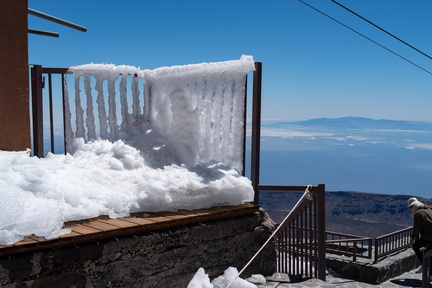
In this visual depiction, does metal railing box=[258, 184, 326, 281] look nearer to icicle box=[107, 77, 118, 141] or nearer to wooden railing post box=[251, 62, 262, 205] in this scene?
wooden railing post box=[251, 62, 262, 205]

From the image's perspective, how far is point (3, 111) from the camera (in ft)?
16.9

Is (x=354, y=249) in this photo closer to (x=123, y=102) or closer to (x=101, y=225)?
(x=123, y=102)

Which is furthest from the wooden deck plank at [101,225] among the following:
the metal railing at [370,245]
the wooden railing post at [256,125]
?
the metal railing at [370,245]

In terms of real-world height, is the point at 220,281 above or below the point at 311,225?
below

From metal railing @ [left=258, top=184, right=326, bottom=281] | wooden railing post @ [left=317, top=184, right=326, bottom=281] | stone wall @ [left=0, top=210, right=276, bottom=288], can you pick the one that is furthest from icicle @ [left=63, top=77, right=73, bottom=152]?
wooden railing post @ [left=317, top=184, right=326, bottom=281]

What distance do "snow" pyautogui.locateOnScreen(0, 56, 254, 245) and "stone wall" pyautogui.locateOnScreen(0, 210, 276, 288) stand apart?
0.76 feet

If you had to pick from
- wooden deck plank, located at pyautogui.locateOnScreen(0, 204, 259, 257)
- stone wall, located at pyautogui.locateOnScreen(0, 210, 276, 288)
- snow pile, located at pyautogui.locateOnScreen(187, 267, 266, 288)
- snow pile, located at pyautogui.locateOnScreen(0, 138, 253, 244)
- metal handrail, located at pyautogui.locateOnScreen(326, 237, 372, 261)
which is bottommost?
metal handrail, located at pyautogui.locateOnScreen(326, 237, 372, 261)

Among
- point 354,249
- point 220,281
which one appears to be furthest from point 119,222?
point 354,249

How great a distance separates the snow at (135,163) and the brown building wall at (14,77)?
1.12 feet

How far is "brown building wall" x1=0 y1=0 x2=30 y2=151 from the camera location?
513cm

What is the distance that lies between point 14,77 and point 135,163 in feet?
6.16

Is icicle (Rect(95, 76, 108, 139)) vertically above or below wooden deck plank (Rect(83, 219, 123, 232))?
above

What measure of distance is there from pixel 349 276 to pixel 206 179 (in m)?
5.95

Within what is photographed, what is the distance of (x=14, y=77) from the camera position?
5238 millimetres
